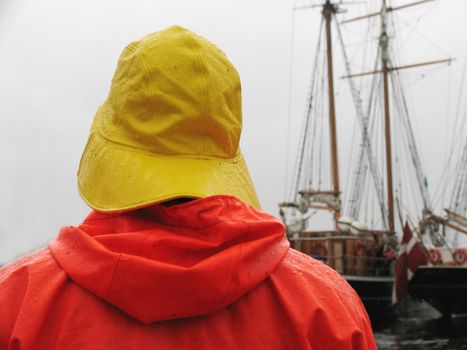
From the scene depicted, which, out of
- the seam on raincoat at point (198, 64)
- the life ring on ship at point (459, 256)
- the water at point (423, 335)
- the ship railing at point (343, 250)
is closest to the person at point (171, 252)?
the seam on raincoat at point (198, 64)

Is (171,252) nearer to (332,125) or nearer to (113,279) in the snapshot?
(113,279)

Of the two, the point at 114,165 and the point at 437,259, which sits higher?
the point at 114,165

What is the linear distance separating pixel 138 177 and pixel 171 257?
167 mm

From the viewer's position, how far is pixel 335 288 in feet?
4.23

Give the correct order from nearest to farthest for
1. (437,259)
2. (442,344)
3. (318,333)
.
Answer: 1. (318,333)
2. (442,344)
3. (437,259)

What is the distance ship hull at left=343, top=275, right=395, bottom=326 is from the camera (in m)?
24.4

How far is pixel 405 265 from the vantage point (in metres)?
24.9

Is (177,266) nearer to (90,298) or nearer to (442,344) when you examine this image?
(90,298)

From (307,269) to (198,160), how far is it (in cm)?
32

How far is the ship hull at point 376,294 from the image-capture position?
24.4 m

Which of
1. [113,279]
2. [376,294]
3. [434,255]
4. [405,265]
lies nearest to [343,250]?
[376,294]

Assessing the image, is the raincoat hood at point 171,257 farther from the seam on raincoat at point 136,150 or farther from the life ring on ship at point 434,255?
the life ring on ship at point 434,255

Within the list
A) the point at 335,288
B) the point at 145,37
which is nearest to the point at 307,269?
the point at 335,288

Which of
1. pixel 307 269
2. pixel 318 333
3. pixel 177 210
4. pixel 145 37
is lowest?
pixel 318 333
